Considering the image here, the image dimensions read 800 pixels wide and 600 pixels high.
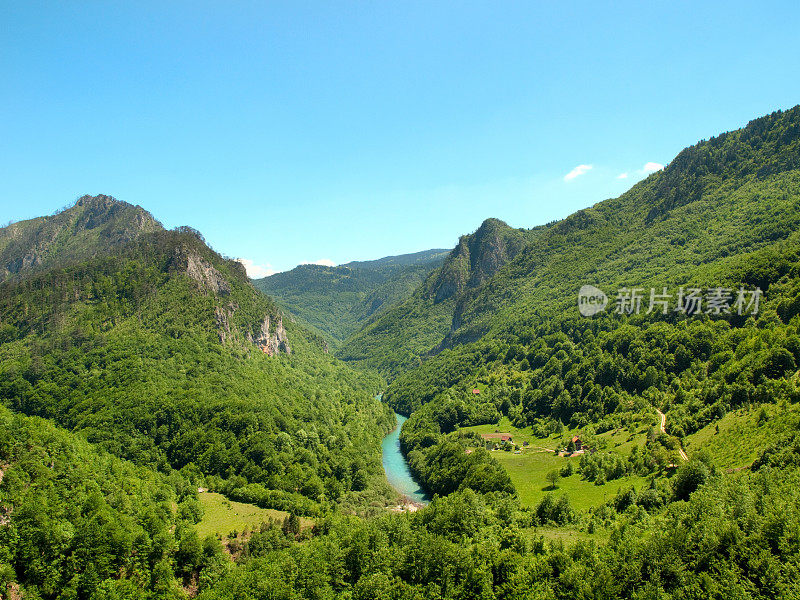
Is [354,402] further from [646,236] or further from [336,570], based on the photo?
[646,236]

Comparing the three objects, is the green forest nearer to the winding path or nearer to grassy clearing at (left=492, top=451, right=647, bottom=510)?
grassy clearing at (left=492, top=451, right=647, bottom=510)

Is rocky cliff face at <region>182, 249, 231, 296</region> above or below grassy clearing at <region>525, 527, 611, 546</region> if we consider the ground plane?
above

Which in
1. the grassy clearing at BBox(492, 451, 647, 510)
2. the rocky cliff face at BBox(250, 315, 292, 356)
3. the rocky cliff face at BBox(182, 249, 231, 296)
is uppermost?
the rocky cliff face at BBox(182, 249, 231, 296)

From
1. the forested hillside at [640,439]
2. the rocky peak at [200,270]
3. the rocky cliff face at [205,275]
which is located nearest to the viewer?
the forested hillside at [640,439]

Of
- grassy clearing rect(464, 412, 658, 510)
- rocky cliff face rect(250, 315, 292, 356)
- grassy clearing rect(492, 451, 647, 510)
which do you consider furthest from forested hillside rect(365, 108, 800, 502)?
rocky cliff face rect(250, 315, 292, 356)

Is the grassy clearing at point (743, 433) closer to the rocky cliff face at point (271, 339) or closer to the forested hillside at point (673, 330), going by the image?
Result: the forested hillside at point (673, 330)

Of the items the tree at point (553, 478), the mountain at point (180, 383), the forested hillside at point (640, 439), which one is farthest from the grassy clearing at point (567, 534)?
the mountain at point (180, 383)

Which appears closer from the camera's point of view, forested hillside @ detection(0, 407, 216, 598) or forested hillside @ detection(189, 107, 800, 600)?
forested hillside @ detection(189, 107, 800, 600)

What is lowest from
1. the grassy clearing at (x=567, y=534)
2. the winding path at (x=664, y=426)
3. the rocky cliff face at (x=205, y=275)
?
the grassy clearing at (x=567, y=534)
